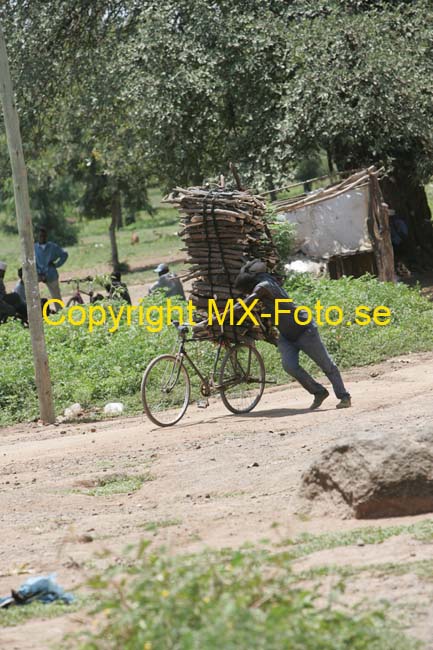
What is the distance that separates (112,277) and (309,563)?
12370 mm

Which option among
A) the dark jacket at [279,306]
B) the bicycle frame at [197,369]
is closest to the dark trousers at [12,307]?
the bicycle frame at [197,369]

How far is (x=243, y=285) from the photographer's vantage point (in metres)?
10.9

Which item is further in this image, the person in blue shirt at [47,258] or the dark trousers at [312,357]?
the person in blue shirt at [47,258]

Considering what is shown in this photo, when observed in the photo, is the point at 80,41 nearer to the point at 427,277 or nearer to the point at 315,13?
the point at 315,13

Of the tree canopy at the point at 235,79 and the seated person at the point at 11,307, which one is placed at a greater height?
the tree canopy at the point at 235,79

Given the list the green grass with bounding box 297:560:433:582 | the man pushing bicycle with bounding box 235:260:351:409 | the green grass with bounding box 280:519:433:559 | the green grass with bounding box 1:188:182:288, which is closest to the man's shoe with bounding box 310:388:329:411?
the man pushing bicycle with bounding box 235:260:351:409

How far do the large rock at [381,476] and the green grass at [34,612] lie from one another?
2008mm

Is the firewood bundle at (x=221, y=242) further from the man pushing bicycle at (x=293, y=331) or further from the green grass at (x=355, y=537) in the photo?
the green grass at (x=355, y=537)

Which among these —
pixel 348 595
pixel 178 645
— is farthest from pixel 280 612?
pixel 348 595

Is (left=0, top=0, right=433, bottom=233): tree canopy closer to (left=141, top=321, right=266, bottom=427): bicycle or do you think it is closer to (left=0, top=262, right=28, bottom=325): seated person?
(left=0, top=262, right=28, bottom=325): seated person

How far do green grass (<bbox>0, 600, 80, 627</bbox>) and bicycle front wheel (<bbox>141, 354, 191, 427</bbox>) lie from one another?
206 inches

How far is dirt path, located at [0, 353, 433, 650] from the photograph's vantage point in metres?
6.61

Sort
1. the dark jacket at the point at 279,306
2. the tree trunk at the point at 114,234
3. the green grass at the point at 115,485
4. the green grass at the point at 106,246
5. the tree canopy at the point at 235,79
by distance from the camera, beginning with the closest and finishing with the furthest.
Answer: the green grass at the point at 115,485, the dark jacket at the point at 279,306, the tree canopy at the point at 235,79, the tree trunk at the point at 114,234, the green grass at the point at 106,246

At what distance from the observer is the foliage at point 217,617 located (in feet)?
11.8
